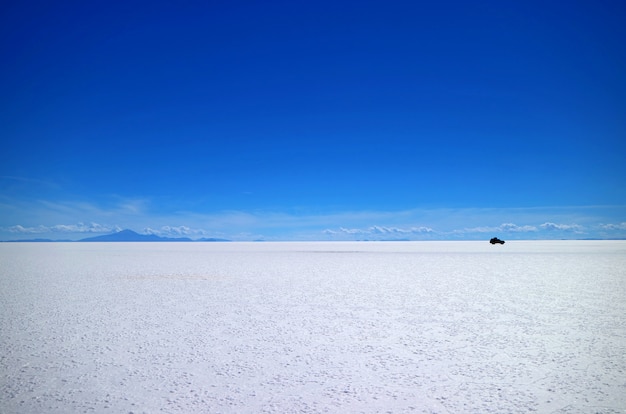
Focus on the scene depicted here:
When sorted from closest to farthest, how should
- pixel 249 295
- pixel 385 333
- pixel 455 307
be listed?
1. pixel 385 333
2. pixel 455 307
3. pixel 249 295

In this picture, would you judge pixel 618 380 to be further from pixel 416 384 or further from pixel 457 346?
pixel 416 384

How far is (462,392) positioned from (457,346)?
1.52m

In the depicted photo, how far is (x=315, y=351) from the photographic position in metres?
4.83

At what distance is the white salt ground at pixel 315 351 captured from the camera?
11.4 ft

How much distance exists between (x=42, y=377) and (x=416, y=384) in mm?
3590

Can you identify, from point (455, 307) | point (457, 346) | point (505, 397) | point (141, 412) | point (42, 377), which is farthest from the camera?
point (455, 307)

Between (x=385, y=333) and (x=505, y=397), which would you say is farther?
(x=385, y=333)

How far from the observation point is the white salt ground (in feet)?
11.4

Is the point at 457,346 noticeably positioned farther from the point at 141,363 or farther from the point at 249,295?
the point at 249,295

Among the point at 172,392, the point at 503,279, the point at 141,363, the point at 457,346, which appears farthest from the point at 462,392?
the point at 503,279

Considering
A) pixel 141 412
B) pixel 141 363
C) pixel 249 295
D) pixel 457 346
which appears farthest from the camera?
pixel 249 295

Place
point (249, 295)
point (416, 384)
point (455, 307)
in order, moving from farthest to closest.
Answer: point (249, 295) < point (455, 307) < point (416, 384)

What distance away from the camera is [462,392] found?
3.58 metres

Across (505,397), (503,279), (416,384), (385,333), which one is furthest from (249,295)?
(503,279)
